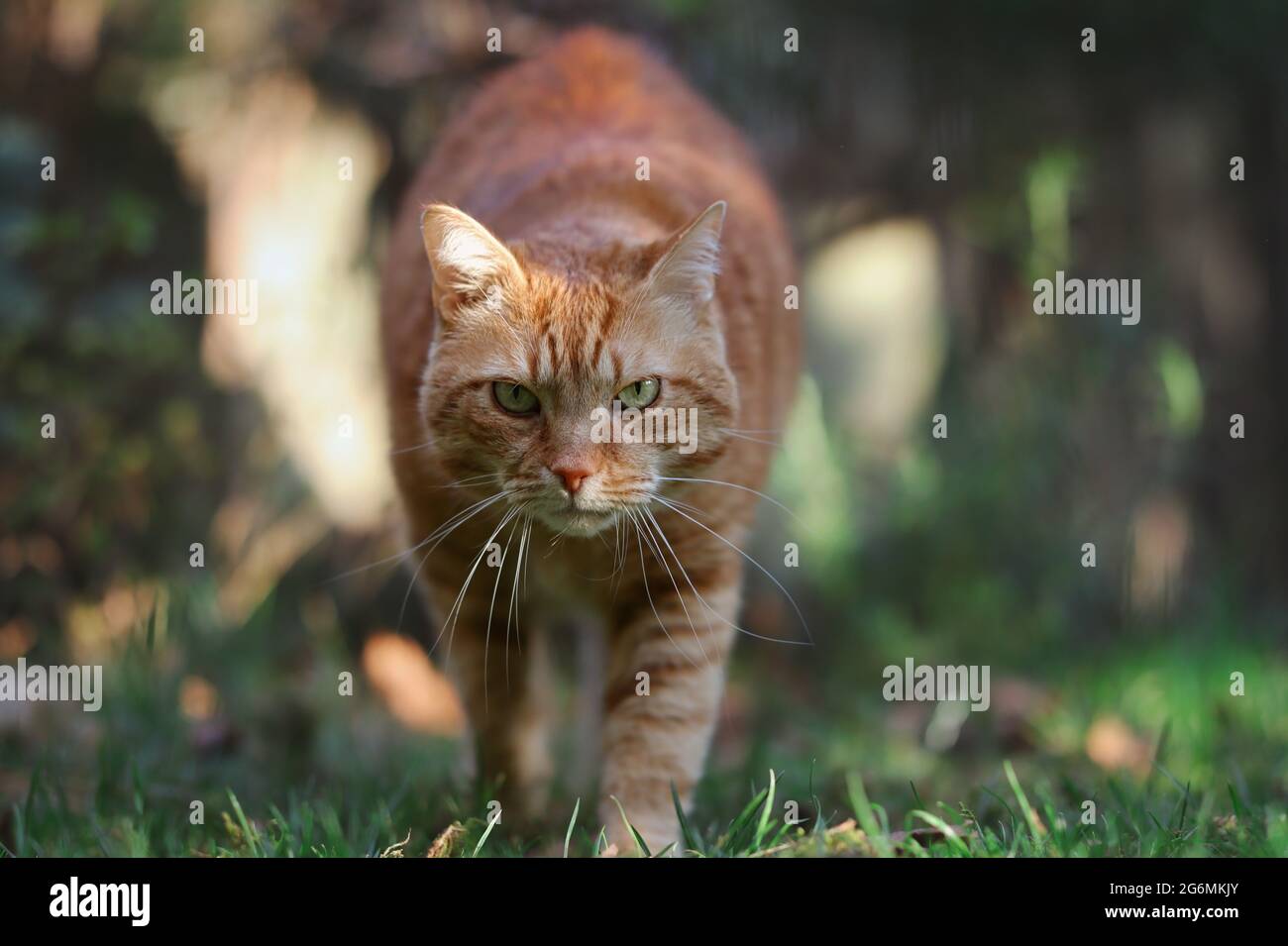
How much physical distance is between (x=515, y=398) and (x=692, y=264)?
0.45 meters

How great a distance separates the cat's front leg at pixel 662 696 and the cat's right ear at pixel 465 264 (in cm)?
70

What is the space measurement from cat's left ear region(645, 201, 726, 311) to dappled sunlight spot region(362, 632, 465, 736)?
7.22ft

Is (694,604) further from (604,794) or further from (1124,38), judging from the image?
(1124,38)

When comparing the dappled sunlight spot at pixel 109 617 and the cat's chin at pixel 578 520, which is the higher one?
the cat's chin at pixel 578 520

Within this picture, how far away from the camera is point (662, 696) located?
274cm

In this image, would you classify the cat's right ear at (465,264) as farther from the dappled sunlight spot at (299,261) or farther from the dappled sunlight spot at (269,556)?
the dappled sunlight spot at (269,556)

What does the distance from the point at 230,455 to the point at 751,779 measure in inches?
→ 105

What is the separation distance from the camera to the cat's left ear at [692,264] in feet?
7.97

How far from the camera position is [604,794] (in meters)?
2.66

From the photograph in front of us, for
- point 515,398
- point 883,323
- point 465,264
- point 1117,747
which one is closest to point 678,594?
point 515,398

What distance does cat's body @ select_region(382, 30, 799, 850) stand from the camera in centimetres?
246

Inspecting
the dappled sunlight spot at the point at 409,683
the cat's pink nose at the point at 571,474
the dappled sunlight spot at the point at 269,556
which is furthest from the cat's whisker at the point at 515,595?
the dappled sunlight spot at the point at 269,556


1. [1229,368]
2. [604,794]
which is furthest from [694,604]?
[1229,368]

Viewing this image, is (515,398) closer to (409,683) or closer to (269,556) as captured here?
(409,683)
